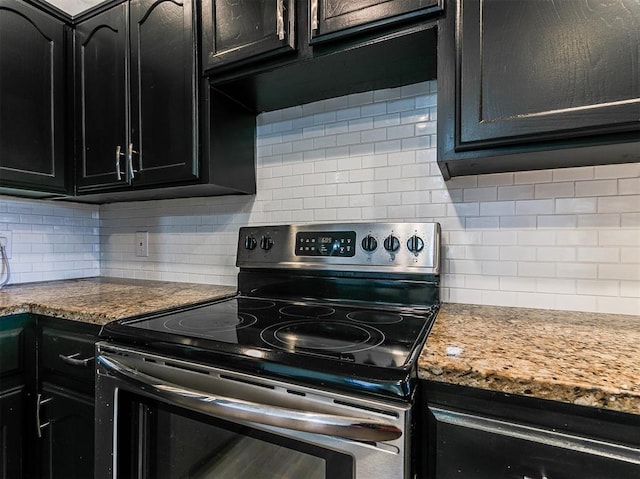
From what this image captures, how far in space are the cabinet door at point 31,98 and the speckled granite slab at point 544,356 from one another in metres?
1.72

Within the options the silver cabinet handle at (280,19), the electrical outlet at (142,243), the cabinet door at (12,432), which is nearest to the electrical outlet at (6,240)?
the electrical outlet at (142,243)

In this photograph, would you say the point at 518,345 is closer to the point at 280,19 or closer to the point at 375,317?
the point at 375,317

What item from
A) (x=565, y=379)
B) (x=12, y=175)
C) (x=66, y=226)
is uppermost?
(x=12, y=175)

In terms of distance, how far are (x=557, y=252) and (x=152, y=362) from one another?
1212 mm

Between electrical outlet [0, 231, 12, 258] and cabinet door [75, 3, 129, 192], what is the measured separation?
0.44 meters

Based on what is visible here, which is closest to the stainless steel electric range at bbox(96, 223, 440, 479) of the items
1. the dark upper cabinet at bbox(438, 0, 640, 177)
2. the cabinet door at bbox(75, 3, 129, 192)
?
the dark upper cabinet at bbox(438, 0, 640, 177)

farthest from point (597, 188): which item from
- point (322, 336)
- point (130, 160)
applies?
point (130, 160)

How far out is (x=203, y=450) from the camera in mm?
823

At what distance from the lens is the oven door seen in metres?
0.62

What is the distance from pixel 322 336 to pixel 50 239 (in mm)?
1748

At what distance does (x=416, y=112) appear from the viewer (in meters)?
1.25

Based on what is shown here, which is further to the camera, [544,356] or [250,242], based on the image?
[250,242]

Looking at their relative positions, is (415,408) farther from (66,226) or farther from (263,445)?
(66,226)

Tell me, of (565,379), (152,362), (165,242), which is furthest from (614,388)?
(165,242)
